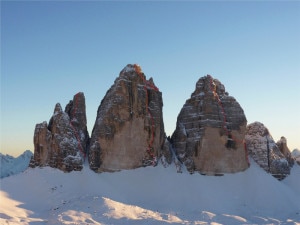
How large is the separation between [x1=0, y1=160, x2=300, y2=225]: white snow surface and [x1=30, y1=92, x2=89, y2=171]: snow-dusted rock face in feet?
4.58

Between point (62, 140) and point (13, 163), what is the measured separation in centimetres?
11289

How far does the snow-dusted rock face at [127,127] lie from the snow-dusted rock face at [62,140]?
71.9 inches

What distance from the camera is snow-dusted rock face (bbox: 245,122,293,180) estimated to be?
5853 centimetres

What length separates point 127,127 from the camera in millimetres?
53625

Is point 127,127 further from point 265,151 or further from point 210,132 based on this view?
point 265,151

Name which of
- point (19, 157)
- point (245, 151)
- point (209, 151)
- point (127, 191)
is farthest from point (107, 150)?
point (19, 157)

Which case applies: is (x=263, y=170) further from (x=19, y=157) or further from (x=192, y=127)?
(x=19, y=157)

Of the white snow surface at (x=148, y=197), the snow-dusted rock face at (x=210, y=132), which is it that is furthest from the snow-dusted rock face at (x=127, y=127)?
the snow-dusted rock face at (x=210, y=132)

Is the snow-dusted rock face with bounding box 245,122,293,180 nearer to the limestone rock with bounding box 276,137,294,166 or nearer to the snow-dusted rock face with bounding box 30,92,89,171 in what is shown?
the limestone rock with bounding box 276,137,294,166

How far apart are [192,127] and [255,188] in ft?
40.5

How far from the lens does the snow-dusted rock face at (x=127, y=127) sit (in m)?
52.5

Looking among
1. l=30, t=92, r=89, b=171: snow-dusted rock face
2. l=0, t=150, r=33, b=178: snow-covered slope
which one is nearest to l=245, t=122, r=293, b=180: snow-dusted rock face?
l=30, t=92, r=89, b=171: snow-dusted rock face

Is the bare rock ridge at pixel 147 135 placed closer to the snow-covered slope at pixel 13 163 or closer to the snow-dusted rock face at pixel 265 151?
the snow-dusted rock face at pixel 265 151

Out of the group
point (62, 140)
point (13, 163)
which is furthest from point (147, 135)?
point (13, 163)
